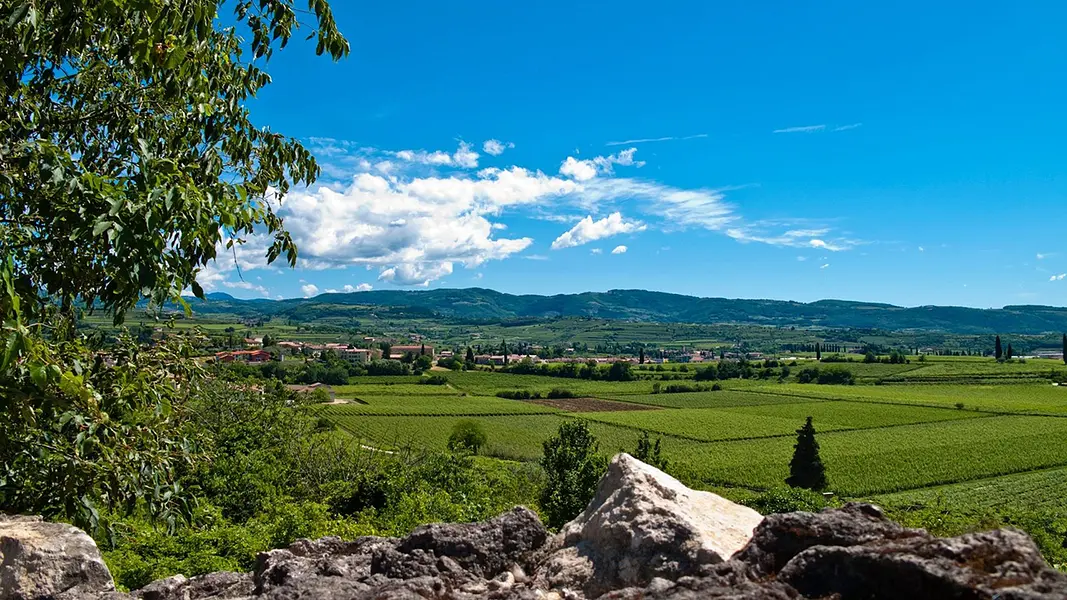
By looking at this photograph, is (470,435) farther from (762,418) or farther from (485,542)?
(485,542)

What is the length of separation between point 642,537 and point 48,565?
14.9 feet

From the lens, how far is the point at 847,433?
3804 inches

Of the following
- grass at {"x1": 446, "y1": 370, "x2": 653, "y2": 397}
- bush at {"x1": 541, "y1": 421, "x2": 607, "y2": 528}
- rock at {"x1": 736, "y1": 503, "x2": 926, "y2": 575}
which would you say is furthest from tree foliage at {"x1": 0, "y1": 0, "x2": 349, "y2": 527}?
grass at {"x1": 446, "y1": 370, "x2": 653, "y2": 397}

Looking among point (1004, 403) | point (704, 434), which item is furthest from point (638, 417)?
point (1004, 403)

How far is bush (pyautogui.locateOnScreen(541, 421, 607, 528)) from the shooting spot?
34.6m

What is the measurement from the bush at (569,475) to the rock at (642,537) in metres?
26.8

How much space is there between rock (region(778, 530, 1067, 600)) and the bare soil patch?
4524 inches

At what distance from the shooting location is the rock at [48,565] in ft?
17.2

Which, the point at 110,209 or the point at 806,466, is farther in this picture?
the point at 806,466

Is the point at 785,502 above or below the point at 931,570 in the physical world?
below

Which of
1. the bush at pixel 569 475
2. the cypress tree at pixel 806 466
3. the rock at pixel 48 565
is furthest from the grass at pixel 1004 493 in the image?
the rock at pixel 48 565

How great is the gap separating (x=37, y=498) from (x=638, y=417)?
106m

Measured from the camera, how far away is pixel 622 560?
5145mm

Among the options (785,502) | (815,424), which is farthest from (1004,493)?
(815,424)
